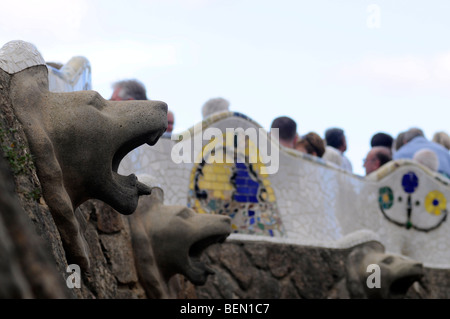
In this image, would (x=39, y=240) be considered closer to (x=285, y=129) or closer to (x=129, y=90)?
(x=129, y=90)

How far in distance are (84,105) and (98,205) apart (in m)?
1.77

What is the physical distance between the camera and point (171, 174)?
6.84m

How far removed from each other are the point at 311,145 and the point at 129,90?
2.35 metres

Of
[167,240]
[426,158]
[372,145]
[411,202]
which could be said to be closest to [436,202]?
[411,202]

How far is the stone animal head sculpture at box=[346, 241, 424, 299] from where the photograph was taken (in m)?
7.04

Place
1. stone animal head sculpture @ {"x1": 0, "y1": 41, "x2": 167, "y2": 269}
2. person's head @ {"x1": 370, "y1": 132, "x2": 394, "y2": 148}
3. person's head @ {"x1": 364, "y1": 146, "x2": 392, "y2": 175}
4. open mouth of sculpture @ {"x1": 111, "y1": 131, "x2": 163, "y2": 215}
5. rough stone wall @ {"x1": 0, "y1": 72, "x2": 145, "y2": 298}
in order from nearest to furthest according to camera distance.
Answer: rough stone wall @ {"x1": 0, "y1": 72, "x2": 145, "y2": 298} → stone animal head sculpture @ {"x1": 0, "y1": 41, "x2": 167, "y2": 269} → open mouth of sculpture @ {"x1": 111, "y1": 131, "x2": 163, "y2": 215} → person's head @ {"x1": 364, "y1": 146, "x2": 392, "y2": 175} → person's head @ {"x1": 370, "y1": 132, "x2": 394, "y2": 148}

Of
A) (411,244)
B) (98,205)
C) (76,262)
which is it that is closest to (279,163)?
(411,244)

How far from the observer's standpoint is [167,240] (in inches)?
207

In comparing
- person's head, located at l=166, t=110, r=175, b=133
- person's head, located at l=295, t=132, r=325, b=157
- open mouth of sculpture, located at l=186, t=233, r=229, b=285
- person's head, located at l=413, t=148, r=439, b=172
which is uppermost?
person's head, located at l=166, t=110, r=175, b=133

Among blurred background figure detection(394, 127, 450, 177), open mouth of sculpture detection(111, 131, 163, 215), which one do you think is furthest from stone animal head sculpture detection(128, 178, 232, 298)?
blurred background figure detection(394, 127, 450, 177)

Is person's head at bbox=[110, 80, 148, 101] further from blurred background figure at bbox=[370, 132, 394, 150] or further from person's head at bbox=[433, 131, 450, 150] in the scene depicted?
person's head at bbox=[433, 131, 450, 150]

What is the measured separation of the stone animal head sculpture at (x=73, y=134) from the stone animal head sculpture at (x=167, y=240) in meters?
1.78

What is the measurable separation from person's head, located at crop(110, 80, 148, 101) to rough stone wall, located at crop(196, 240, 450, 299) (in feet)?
4.09

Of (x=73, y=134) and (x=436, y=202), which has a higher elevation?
(x=73, y=134)
